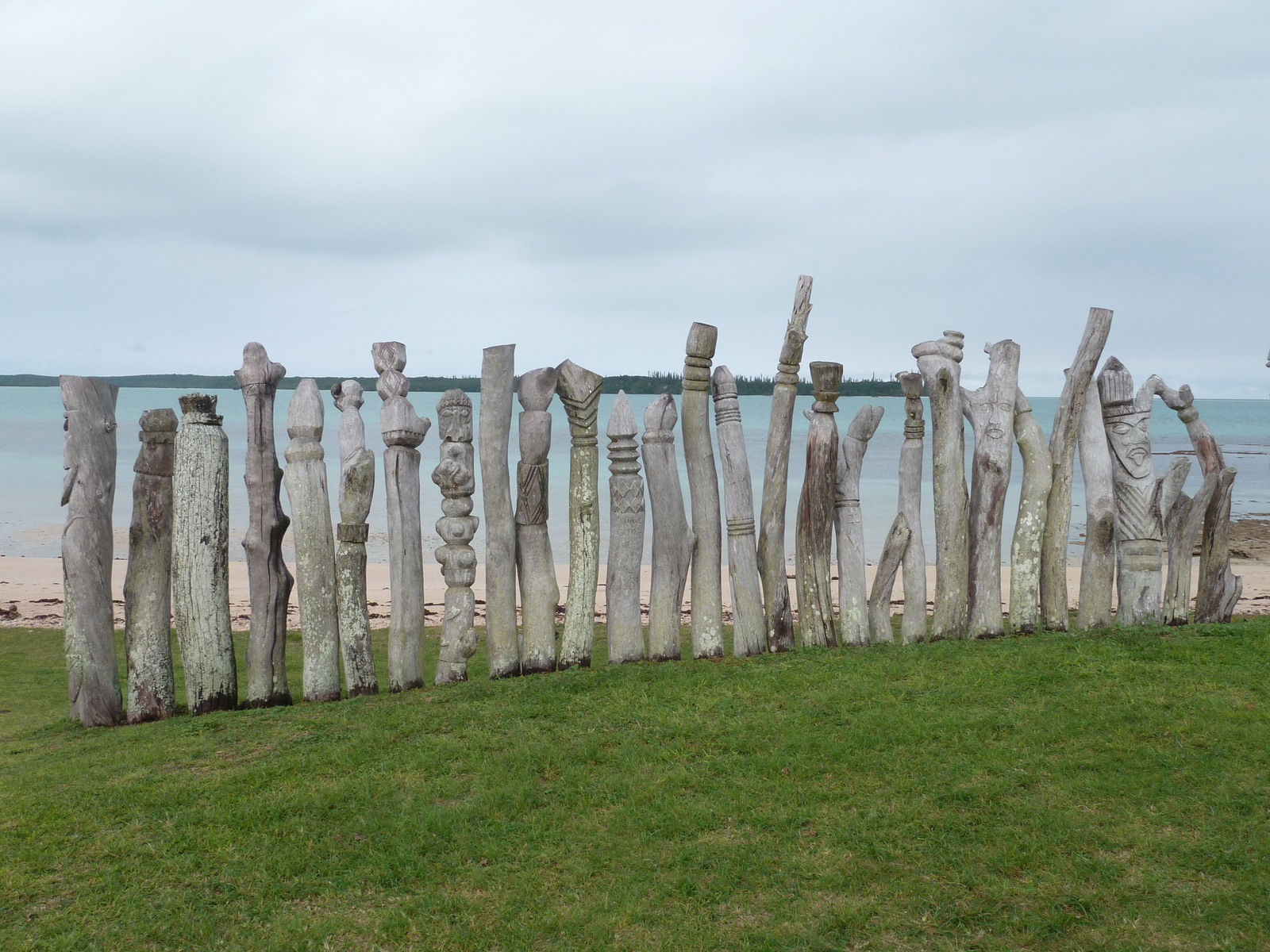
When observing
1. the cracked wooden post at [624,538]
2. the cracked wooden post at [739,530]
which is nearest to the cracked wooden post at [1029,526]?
the cracked wooden post at [739,530]

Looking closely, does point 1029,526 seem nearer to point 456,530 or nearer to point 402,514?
point 456,530

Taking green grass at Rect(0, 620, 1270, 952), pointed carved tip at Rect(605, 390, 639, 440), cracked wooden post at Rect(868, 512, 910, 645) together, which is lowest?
green grass at Rect(0, 620, 1270, 952)

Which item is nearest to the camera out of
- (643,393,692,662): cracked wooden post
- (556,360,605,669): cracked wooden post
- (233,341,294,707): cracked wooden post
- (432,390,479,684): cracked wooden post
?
(233,341,294,707): cracked wooden post

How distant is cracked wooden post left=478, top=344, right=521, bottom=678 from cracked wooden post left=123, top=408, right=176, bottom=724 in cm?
188

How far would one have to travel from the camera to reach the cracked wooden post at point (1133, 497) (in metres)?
6.83

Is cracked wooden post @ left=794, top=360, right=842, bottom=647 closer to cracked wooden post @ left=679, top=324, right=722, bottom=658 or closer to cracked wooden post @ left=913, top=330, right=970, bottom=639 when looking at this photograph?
cracked wooden post @ left=679, top=324, right=722, bottom=658

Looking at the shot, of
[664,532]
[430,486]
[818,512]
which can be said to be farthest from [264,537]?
[430,486]

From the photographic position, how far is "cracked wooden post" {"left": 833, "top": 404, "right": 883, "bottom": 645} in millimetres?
6652

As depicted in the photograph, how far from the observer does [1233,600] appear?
709 cm

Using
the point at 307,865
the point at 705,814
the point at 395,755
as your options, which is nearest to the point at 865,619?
the point at 705,814

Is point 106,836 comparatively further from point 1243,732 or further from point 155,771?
point 1243,732

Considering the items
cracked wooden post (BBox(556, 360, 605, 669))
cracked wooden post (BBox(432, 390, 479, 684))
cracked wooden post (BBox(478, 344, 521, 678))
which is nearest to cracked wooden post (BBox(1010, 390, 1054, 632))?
cracked wooden post (BBox(556, 360, 605, 669))

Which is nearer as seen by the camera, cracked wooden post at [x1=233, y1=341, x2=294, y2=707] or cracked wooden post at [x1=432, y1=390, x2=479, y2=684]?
cracked wooden post at [x1=233, y1=341, x2=294, y2=707]

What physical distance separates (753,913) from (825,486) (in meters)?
3.50
